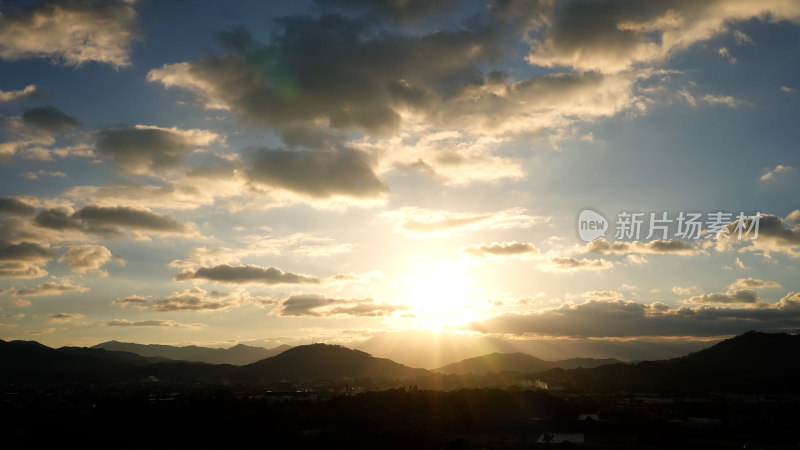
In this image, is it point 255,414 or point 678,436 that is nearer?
point 678,436

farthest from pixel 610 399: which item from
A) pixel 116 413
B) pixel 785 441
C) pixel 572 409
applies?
pixel 116 413

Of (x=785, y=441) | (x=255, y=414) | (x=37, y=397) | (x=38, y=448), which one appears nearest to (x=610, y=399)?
(x=785, y=441)

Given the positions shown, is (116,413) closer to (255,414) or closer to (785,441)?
(255,414)

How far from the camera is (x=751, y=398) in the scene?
186 metres

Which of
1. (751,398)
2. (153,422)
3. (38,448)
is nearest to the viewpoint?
(38,448)

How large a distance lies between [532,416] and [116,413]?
376 ft

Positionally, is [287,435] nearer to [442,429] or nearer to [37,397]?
[442,429]

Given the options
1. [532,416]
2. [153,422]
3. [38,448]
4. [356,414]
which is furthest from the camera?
[532,416]

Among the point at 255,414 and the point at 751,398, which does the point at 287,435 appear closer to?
the point at 255,414

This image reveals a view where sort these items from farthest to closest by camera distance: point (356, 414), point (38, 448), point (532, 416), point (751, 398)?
point (751, 398), point (532, 416), point (356, 414), point (38, 448)

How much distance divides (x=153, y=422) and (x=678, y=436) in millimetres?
120305

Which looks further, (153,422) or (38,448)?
(153,422)

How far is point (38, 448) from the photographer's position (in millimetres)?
108688

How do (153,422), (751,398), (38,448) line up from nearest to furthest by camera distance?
(38,448) → (153,422) → (751,398)
